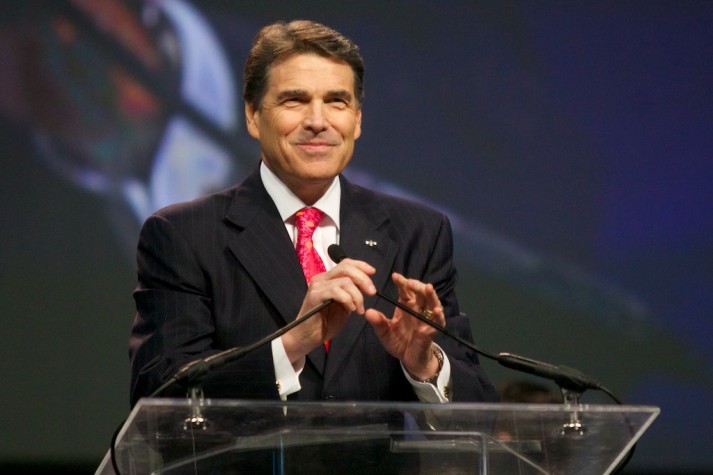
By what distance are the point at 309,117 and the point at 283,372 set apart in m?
0.65

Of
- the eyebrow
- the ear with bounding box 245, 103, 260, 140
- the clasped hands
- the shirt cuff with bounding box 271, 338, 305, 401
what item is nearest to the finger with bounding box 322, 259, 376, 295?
the clasped hands

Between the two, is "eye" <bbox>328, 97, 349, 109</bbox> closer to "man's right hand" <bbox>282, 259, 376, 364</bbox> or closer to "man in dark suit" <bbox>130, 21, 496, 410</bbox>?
"man in dark suit" <bbox>130, 21, 496, 410</bbox>

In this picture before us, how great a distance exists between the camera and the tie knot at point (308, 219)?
2.85 metres

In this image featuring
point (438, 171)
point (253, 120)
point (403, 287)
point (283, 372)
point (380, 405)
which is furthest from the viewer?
point (438, 171)

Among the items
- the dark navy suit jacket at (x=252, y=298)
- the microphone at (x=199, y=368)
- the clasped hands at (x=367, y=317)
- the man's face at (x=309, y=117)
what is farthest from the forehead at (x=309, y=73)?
the microphone at (x=199, y=368)

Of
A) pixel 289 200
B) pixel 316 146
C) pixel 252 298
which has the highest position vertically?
pixel 316 146

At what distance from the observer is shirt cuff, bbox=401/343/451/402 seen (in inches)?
101

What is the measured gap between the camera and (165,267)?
106 inches

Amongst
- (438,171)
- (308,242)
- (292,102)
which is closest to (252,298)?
(308,242)

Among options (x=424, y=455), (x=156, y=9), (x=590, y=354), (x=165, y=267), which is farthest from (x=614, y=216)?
(x=424, y=455)

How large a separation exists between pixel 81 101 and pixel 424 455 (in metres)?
2.87

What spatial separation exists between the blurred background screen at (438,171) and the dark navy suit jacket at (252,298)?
67.3 inches

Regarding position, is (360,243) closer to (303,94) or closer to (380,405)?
(303,94)

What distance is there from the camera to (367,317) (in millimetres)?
2408
